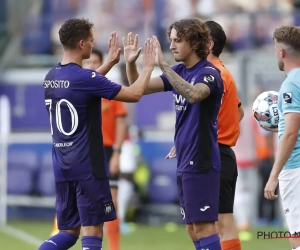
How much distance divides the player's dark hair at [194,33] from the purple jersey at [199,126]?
0.14 meters

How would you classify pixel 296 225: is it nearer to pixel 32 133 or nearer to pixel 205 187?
pixel 205 187

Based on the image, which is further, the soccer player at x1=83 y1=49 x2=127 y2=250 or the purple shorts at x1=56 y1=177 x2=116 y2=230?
the soccer player at x1=83 y1=49 x2=127 y2=250

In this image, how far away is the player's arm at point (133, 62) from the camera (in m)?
6.87

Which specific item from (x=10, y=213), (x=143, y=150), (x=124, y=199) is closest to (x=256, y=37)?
(x=143, y=150)

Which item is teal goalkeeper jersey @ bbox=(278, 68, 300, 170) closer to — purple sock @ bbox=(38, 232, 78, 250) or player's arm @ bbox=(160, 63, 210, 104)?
player's arm @ bbox=(160, 63, 210, 104)

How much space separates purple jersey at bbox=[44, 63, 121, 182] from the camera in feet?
22.0

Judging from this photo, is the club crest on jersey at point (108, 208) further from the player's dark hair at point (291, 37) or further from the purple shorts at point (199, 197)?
the player's dark hair at point (291, 37)

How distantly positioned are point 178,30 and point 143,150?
7748 mm

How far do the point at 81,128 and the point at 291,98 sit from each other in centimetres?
168

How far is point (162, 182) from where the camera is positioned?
14227 mm

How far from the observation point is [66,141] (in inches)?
267

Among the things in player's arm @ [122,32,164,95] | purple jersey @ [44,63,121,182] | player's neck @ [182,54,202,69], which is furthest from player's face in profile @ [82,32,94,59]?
player's neck @ [182,54,202,69]

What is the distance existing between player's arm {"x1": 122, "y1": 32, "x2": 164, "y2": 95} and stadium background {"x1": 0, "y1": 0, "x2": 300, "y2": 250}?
520cm

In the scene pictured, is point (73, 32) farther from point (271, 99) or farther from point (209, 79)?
point (271, 99)
